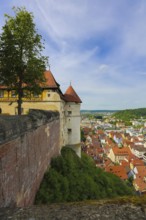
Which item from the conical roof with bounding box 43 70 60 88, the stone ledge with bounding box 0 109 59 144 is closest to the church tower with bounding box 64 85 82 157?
the conical roof with bounding box 43 70 60 88

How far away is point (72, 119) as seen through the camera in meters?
24.8

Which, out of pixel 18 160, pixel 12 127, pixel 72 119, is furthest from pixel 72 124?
pixel 12 127

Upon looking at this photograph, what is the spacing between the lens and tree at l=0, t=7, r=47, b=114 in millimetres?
14039

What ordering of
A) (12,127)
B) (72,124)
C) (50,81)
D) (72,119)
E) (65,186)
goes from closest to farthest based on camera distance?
(12,127), (65,186), (50,81), (72,119), (72,124)

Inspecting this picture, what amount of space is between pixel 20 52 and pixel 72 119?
40.0 ft

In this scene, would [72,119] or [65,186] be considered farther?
[72,119]

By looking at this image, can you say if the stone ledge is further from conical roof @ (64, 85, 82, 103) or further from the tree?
conical roof @ (64, 85, 82, 103)

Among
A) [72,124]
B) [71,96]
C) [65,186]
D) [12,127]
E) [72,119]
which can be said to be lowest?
[65,186]

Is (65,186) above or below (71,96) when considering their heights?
below

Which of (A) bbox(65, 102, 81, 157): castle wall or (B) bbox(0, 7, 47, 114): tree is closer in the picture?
(B) bbox(0, 7, 47, 114): tree

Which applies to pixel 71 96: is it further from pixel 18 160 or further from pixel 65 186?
pixel 18 160

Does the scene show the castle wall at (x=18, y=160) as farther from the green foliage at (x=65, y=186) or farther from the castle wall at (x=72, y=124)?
the castle wall at (x=72, y=124)

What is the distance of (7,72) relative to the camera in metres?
14.5

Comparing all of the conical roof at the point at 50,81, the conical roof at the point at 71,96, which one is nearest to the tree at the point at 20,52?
the conical roof at the point at 50,81
